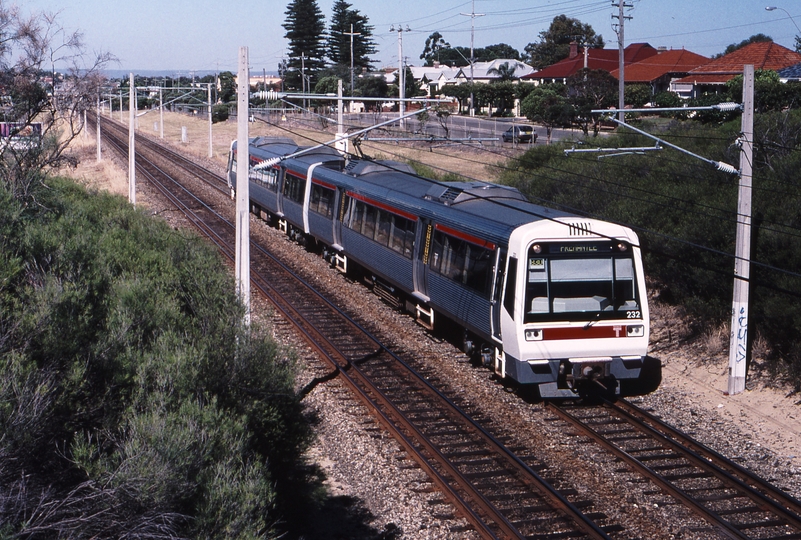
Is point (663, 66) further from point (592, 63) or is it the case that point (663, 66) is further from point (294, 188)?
point (294, 188)

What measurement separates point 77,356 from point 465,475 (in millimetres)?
4537

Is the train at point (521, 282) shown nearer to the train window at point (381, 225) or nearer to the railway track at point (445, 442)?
the train window at point (381, 225)

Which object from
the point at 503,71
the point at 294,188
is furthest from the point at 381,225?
the point at 503,71

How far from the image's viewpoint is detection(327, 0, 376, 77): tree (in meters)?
94.3

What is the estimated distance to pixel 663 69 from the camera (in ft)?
215

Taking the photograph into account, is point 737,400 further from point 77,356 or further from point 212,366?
point 77,356

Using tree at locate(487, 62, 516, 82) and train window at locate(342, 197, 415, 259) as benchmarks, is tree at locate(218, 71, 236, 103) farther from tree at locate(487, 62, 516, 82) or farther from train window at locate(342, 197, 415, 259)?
train window at locate(342, 197, 415, 259)

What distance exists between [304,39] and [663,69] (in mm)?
43860

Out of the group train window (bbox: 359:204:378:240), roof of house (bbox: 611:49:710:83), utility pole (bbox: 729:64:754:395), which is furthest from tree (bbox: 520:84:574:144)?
utility pole (bbox: 729:64:754:395)

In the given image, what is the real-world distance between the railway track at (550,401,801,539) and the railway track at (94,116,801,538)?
12 millimetres

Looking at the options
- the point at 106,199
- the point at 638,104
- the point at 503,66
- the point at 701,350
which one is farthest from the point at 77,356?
the point at 503,66

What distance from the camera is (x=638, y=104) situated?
5709 cm

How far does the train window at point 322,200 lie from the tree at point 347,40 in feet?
246

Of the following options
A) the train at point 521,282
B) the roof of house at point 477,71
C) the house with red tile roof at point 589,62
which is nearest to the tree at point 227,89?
the roof of house at point 477,71
